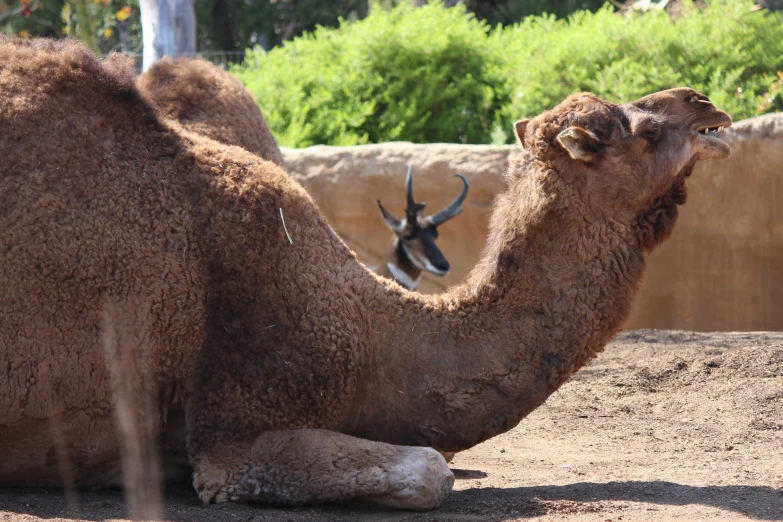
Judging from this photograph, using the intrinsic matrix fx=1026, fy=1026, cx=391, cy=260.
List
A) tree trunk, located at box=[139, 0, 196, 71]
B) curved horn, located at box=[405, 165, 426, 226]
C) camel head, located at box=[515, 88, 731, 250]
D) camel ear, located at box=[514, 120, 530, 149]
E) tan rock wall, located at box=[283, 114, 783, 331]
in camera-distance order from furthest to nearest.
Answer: tree trunk, located at box=[139, 0, 196, 71] < curved horn, located at box=[405, 165, 426, 226] < tan rock wall, located at box=[283, 114, 783, 331] < camel ear, located at box=[514, 120, 530, 149] < camel head, located at box=[515, 88, 731, 250]

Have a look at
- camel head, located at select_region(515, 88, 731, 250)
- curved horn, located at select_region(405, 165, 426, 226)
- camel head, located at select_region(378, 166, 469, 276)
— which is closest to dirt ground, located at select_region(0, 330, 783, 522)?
camel head, located at select_region(515, 88, 731, 250)

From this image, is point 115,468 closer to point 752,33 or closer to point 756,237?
point 756,237

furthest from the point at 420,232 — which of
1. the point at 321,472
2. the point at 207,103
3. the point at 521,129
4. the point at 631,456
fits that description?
the point at 321,472

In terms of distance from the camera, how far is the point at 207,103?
5805 mm

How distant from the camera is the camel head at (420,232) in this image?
9.78m

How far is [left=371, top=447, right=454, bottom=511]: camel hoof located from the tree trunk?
6.89 m

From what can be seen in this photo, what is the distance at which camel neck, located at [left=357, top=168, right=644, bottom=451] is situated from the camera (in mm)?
4141

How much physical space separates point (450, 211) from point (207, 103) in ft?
13.8

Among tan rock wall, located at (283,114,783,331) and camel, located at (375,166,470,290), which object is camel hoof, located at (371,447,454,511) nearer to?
tan rock wall, located at (283,114,783,331)

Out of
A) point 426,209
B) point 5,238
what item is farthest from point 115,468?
point 426,209

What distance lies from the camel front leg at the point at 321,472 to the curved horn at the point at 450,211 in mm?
5537

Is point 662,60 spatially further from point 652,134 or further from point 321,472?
point 321,472

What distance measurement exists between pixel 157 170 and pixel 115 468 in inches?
50.1

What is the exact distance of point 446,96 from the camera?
11.7m
